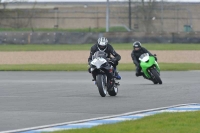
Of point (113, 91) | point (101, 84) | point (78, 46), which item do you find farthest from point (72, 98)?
point (78, 46)

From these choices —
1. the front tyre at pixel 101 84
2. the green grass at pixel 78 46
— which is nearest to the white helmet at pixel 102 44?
the front tyre at pixel 101 84

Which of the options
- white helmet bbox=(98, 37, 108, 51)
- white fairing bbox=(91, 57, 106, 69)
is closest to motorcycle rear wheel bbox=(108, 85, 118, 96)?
white fairing bbox=(91, 57, 106, 69)

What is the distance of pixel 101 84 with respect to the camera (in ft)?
58.3

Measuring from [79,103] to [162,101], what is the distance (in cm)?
196

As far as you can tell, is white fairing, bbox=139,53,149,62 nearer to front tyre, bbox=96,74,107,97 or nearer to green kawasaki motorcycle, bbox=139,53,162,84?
green kawasaki motorcycle, bbox=139,53,162,84

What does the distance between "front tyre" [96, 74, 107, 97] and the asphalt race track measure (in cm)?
17

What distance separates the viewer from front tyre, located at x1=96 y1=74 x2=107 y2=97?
699 inches

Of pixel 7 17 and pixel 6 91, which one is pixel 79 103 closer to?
pixel 6 91

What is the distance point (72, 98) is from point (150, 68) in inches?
233

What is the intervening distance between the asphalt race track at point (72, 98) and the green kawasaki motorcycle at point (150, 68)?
0.44 meters

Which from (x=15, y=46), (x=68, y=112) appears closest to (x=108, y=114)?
(x=68, y=112)

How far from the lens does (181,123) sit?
37.9 feet

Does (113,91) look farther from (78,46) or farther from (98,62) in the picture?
(78,46)

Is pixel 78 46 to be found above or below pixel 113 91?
below
